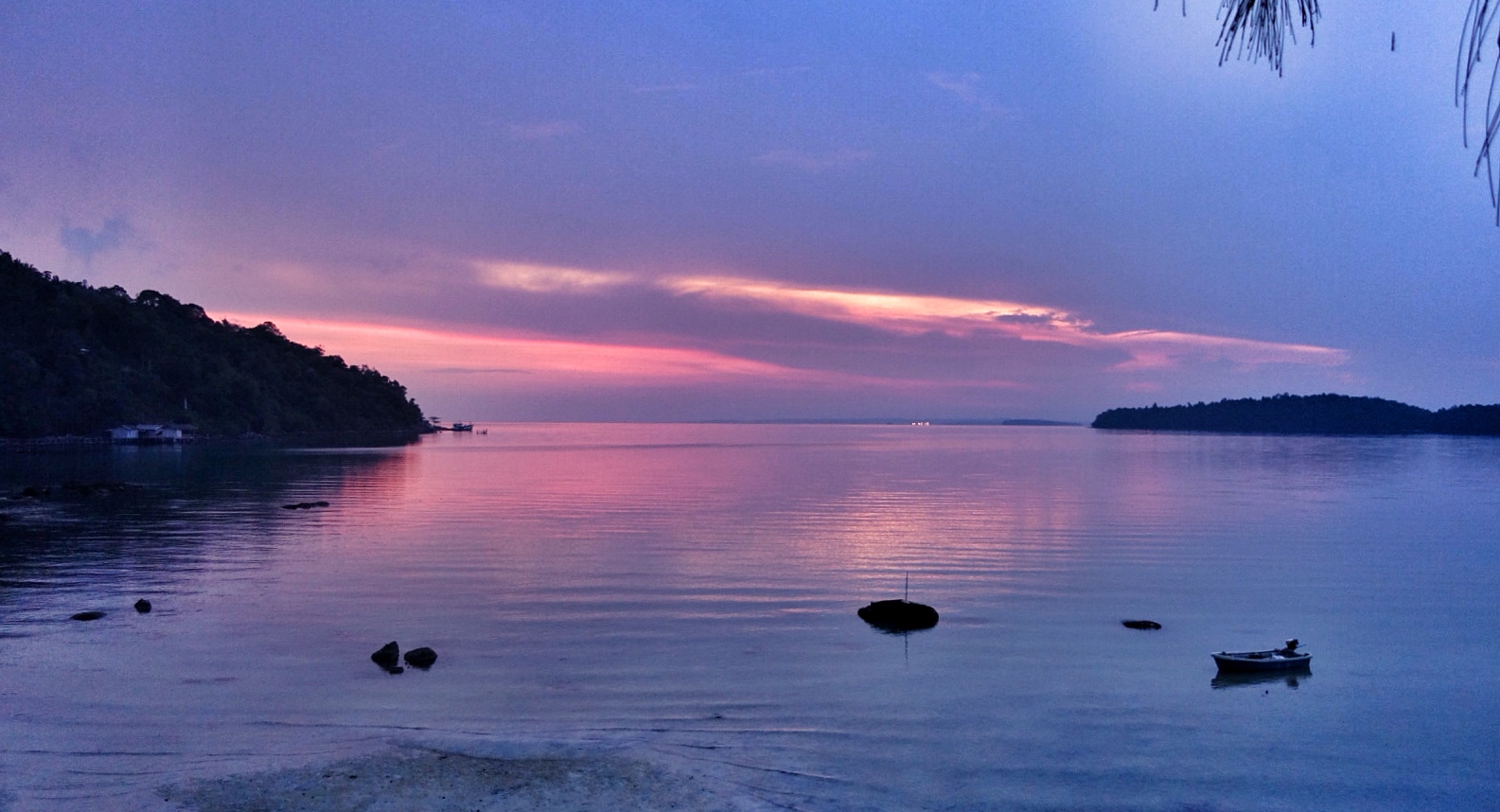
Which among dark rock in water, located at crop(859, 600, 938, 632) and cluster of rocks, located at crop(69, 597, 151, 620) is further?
dark rock in water, located at crop(859, 600, 938, 632)

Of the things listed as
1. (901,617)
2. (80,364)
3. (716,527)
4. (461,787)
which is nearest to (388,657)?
(461,787)

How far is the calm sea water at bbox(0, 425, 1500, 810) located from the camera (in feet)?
53.8

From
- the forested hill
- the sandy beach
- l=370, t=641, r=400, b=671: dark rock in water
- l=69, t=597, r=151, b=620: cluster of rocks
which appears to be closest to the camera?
the sandy beach

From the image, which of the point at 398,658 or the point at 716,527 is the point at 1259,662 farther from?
the point at 716,527

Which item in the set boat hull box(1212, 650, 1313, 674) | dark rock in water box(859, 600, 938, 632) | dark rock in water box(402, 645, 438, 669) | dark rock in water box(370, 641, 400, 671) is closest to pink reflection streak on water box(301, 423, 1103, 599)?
dark rock in water box(859, 600, 938, 632)

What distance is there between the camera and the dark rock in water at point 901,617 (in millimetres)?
27984

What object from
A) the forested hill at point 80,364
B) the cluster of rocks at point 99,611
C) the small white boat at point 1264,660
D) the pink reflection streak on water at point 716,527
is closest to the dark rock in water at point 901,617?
the pink reflection streak on water at point 716,527

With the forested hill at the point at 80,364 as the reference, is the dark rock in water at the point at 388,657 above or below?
below

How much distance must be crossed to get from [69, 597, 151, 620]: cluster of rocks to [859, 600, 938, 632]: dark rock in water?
21240 mm

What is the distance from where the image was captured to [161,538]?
4547 cm

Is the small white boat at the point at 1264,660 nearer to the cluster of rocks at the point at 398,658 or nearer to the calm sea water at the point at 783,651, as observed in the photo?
the calm sea water at the point at 783,651

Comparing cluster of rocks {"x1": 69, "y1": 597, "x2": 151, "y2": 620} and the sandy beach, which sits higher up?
the sandy beach

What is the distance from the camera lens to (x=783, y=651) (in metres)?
24.8

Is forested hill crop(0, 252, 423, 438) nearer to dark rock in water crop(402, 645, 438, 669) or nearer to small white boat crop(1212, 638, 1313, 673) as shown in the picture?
dark rock in water crop(402, 645, 438, 669)
